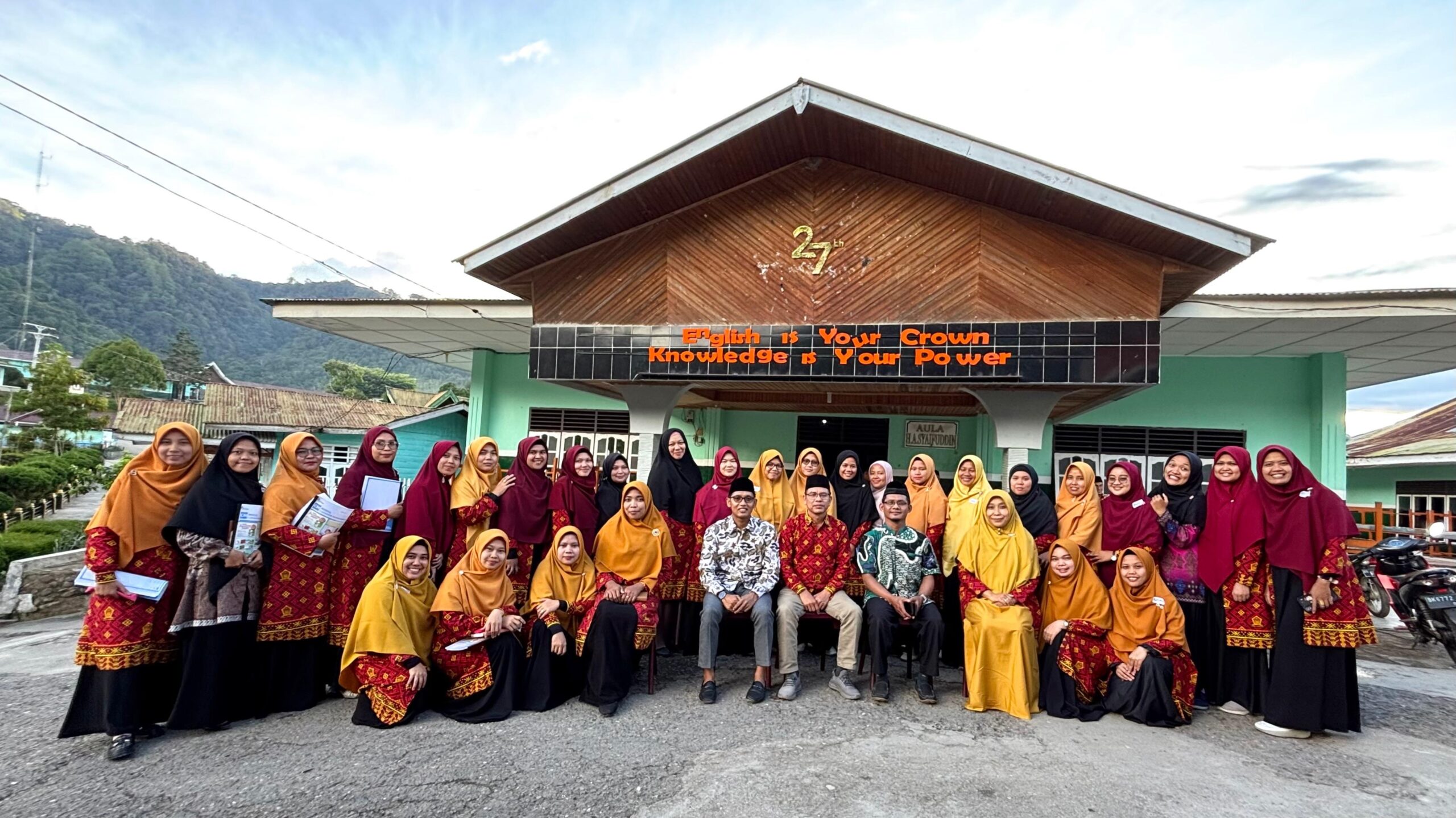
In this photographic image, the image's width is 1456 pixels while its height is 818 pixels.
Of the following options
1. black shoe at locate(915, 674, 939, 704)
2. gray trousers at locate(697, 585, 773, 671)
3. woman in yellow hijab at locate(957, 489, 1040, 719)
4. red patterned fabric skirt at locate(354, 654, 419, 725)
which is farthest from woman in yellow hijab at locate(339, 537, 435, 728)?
woman in yellow hijab at locate(957, 489, 1040, 719)

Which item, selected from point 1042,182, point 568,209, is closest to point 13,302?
point 568,209

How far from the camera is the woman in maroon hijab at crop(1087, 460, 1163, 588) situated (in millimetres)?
4391

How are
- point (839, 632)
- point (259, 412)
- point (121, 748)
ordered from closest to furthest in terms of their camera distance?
point (121, 748) < point (839, 632) < point (259, 412)

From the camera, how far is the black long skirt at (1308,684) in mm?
3816

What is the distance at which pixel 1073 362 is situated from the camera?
256 inches

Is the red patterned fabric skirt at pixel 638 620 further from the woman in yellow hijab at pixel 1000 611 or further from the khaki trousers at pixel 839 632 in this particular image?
the woman in yellow hijab at pixel 1000 611

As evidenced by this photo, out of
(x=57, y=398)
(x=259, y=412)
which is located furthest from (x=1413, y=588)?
(x=57, y=398)

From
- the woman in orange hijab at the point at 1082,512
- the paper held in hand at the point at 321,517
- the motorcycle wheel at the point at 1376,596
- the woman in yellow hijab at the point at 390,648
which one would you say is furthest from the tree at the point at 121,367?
the motorcycle wheel at the point at 1376,596

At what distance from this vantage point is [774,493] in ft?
17.2

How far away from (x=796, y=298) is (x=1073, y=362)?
2.63m

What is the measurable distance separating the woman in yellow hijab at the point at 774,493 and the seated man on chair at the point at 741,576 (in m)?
0.54

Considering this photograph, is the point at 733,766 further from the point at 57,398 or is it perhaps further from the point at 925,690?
the point at 57,398

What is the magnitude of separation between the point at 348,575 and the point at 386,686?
79 centimetres

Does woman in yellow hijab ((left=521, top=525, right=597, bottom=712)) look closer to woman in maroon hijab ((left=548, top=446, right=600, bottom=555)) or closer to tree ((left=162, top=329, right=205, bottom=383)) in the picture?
woman in maroon hijab ((left=548, top=446, right=600, bottom=555))
